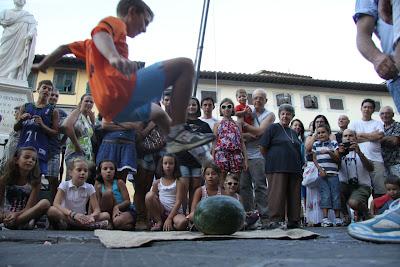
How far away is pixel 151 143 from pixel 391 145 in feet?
12.1

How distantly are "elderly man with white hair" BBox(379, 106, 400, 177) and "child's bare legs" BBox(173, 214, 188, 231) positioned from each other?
11.3 ft

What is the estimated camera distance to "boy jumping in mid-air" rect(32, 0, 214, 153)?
8.91ft

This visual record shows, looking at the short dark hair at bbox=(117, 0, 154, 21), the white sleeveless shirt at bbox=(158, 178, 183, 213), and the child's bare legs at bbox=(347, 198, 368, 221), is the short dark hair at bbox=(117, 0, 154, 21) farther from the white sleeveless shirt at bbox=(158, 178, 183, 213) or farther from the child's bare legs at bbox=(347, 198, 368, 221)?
the child's bare legs at bbox=(347, 198, 368, 221)

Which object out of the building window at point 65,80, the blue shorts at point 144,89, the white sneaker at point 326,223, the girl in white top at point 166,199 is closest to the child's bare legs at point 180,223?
the girl in white top at point 166,199

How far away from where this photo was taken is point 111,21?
9.37ft

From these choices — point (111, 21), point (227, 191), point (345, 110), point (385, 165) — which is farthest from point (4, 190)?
point (345, 110)

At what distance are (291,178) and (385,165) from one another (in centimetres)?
187

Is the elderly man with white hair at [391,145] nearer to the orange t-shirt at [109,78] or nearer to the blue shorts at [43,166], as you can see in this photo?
the orange t-shirt at [109,78]

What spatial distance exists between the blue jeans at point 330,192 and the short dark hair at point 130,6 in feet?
13.7

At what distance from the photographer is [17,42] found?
9617 mm

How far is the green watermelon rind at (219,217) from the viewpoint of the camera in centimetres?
352

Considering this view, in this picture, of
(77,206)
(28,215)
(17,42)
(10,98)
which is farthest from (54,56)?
(17,42)

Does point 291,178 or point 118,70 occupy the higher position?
point 118,70

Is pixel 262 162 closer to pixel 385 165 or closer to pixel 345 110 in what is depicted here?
pixel 385 165
